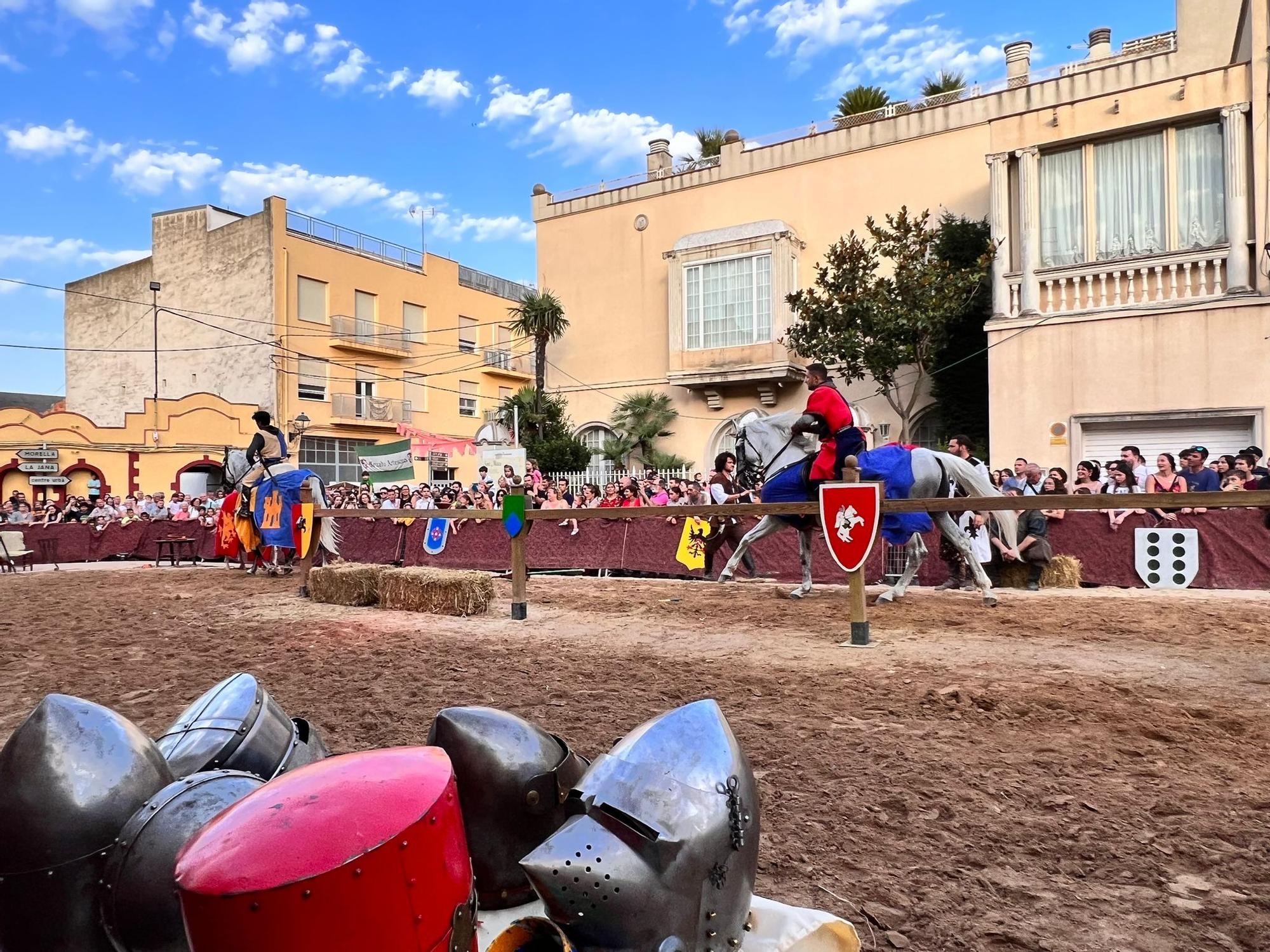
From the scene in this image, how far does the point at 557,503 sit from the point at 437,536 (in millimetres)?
2112

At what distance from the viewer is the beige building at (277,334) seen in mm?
32531

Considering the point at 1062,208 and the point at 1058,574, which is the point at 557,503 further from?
the point at 1062,208

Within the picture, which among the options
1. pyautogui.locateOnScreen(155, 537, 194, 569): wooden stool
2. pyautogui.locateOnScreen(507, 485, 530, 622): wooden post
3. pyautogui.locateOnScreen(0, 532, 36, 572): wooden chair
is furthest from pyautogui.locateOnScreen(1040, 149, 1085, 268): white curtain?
pyautogui.locateOnScreen(0, 532, 36, 572): wooden chair

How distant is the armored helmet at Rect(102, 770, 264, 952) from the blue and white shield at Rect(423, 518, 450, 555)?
41.8 ft

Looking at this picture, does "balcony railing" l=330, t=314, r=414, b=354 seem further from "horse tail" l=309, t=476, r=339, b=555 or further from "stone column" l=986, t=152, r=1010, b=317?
"stone column" l=986, t=152, r=1010, b=317

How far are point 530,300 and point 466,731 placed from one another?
24.9m

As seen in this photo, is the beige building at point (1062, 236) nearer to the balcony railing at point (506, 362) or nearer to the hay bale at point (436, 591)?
the hay bale at point (436, 591)

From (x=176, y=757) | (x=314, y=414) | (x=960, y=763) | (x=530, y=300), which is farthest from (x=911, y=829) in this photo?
(x=314, y=414)

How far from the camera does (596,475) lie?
81.3 feet

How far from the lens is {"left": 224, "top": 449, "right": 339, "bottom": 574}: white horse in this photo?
1101 cm

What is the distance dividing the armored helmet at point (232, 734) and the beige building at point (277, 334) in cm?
3118

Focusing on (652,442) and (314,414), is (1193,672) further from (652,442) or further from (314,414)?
(314,414)

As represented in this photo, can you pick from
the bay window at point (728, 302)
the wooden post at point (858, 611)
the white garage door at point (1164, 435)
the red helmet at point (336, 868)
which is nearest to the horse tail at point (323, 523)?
the wooden post at point (858, 611)

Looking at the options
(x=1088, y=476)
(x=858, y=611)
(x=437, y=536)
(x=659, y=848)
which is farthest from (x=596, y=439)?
(x=659, y=848)
